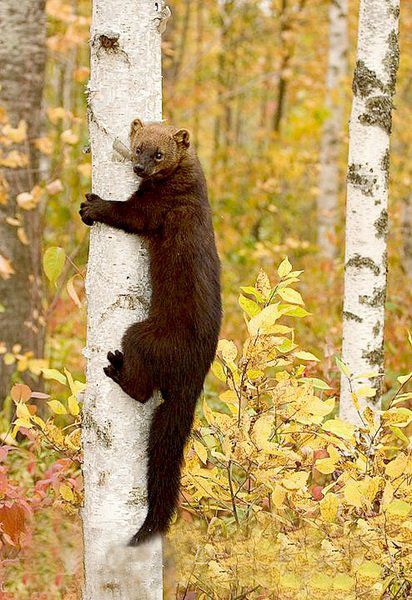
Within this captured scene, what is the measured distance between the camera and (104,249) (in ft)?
8.64

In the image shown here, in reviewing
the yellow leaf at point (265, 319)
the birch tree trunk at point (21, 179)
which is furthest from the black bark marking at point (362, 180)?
the birch tree trunk at point (21, 179)

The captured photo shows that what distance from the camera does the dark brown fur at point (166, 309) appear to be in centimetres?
265

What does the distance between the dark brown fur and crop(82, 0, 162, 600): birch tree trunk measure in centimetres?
4

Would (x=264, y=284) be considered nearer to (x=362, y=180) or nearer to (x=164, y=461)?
(x=164, y=461)

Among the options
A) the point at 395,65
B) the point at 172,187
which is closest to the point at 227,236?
the point at 395,65

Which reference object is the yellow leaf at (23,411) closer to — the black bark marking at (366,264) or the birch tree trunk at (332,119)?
the black bark marking at (366,264)

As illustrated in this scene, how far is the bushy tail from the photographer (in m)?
2.69

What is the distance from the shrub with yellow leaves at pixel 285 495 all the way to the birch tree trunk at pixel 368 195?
3.11 ft

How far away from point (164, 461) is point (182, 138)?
4.21 ft

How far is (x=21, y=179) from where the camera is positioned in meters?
5.69

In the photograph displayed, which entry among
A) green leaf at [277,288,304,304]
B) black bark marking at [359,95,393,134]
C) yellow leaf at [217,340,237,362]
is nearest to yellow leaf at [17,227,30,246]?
black bark marking at [359,95,393,134]

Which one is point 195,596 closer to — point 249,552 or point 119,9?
point 249,552

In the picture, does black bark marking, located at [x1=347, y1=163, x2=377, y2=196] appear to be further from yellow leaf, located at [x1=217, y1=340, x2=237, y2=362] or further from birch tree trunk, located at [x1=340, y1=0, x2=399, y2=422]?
yellow leaf, located at [x1=217, y1=340, x2=237, y2=362]

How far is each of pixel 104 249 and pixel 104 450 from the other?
2.06 ft
